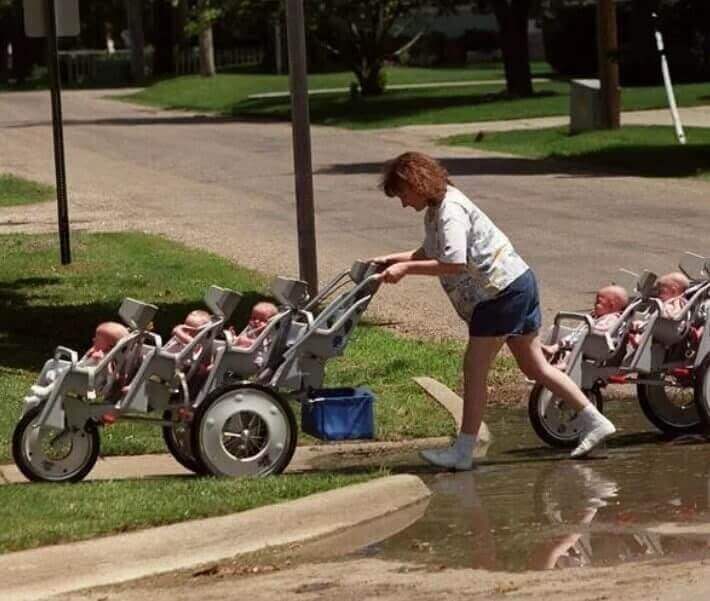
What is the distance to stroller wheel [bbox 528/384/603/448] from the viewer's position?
10.0 m

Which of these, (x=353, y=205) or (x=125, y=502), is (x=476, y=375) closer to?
(x=125, y=502)

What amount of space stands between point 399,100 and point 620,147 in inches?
678

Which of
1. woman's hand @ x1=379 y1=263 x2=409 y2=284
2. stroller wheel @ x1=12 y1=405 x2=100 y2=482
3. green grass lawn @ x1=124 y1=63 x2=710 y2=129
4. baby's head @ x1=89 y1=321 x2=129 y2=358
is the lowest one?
green grass lawn @ x1=124 y1=63 x2=710 y2=129

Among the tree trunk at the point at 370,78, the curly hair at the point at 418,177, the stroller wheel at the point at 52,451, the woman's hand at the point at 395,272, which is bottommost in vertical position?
the tree trunk at the point at 370,78

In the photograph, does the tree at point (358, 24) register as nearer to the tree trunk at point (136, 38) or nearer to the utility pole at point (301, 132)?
the tree trunk at point (136, 38)

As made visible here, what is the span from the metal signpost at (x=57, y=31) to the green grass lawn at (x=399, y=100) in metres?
21.4

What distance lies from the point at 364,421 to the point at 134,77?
220 feet

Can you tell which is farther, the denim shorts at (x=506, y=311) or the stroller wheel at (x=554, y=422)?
the stroller wheel at (x=554, y=422)

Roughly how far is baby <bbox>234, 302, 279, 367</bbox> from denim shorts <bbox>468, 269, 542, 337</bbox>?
0.97 metres

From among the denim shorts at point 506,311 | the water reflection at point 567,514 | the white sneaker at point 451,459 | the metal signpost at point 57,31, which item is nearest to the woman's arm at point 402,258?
the denim shorts at point 506,311

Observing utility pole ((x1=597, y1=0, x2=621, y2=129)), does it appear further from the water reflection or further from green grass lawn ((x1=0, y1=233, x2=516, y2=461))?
the water reflection

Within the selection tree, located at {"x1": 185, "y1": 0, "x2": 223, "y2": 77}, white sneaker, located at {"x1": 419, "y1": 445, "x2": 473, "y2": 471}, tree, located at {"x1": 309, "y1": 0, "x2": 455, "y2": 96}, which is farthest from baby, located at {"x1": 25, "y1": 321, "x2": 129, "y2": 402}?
tree, located at {"x1": 185, "y1": 0, "x2": 223, "y2": 77}

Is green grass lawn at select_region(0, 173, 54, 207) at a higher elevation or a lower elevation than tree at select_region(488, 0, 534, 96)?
lower

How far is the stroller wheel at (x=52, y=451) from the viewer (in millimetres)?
8969
